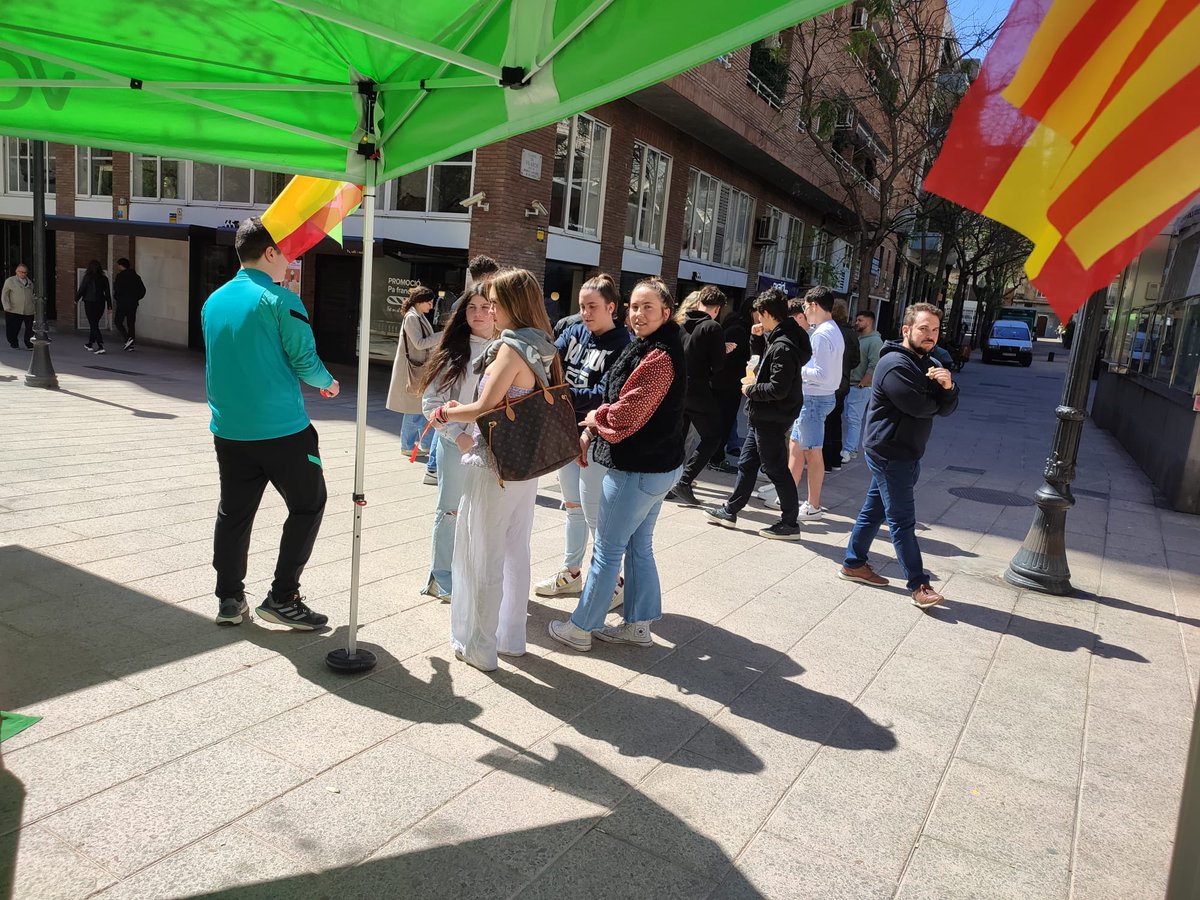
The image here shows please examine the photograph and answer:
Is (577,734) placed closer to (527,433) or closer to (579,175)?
(527,433)

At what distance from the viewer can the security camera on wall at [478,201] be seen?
15.0m

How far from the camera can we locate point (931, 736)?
382 centimetres

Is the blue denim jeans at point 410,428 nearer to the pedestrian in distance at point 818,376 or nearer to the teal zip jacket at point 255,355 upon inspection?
the pedestrian in distance at point 818,376

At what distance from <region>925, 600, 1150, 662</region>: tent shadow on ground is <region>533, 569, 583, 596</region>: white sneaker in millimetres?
2340

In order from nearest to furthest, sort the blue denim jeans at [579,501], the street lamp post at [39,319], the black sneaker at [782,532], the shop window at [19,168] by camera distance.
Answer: the blue denim jeans at [579,501] < the black sneaker at [782,532] < the street lamp post at [39,319] < the shop window at [19,168]

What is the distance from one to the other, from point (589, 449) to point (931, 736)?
2182 mm

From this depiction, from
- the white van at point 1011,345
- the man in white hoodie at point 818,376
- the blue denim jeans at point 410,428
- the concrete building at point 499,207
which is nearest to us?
the man in white hoodie at point 818,376

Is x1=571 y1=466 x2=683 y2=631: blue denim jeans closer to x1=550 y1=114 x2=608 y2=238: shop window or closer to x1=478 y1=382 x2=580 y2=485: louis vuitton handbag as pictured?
x1=478 y1=382 x2=580 y2=485: louis vuitton handbag

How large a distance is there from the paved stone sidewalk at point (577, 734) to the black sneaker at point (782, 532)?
1.58 ft

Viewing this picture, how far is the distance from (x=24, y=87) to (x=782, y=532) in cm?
570

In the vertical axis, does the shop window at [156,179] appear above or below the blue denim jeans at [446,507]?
above

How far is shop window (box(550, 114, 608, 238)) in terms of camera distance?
55.2ft

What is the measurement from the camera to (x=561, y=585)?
5223mm

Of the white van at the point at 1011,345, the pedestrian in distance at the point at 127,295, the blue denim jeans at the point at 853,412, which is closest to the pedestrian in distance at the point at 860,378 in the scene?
the blue denim jeans at the point at 853,412
